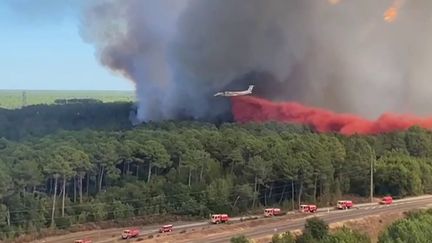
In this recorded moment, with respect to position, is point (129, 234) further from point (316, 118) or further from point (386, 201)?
point (316, 118)

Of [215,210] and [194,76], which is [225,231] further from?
[194,76]

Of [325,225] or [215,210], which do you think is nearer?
[325,225]

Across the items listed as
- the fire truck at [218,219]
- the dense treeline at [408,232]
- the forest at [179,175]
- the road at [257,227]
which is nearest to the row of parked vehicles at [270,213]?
the fire truck at [218,219]

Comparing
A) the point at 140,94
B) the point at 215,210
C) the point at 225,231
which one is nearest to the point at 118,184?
the point at 215,210

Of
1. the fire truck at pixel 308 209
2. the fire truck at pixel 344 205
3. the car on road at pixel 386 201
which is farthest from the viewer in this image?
the car on road at pixel 386 201

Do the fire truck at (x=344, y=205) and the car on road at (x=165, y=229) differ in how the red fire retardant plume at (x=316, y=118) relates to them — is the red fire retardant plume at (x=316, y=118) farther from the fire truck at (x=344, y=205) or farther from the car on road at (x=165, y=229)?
the car on road at (x=165, y=229)

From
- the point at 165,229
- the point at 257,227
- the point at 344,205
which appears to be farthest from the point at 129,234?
the point at 344,205

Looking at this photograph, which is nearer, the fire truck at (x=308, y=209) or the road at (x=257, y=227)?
the road at (x=257, y=227)
